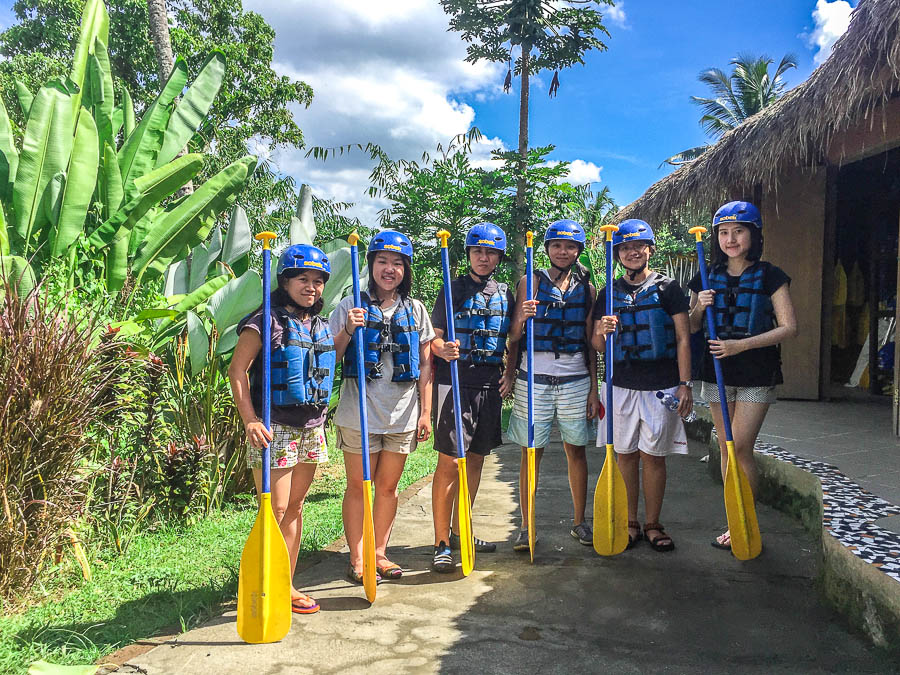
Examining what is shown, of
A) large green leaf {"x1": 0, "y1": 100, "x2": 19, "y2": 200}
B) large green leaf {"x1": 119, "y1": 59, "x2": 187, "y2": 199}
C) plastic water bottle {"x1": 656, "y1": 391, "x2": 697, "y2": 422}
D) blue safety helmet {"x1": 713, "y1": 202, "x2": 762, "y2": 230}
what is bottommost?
plastic water bottle {"x1": 656, "y1": 391, "x2": 697, "y2": 422}

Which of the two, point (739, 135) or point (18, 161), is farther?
point (739, 135)

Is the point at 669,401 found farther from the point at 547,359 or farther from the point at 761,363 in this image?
the point at 547,359

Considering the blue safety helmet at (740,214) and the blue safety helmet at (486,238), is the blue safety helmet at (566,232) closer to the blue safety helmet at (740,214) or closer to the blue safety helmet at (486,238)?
the blue safety helmet at (486,238)

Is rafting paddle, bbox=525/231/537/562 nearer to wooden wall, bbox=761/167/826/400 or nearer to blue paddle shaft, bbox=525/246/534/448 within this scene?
blue paddle shaft, bbox=525/246/534/448

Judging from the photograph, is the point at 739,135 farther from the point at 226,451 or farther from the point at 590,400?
the point at 226,451

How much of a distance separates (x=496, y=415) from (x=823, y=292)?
5.69 m

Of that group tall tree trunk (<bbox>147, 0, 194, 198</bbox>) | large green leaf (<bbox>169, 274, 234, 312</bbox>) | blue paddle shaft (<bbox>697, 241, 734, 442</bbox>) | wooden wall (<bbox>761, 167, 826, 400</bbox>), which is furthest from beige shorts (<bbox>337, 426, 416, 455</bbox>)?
tall tree trunk (<bbox>147, 0, 194, 198</bbox>)

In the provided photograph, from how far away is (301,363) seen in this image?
129 inches

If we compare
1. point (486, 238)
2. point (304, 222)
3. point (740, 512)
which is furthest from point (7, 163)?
point (740, 512)

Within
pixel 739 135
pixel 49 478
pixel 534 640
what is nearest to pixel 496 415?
pixel 534 640

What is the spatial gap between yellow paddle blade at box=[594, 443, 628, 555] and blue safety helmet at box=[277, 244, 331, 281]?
2052 millimetres

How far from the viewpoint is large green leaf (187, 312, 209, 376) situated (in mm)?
4898

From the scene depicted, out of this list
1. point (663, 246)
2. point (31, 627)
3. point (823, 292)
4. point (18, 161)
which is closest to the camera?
point (31, 627)

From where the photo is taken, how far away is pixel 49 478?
3463 millimetres
